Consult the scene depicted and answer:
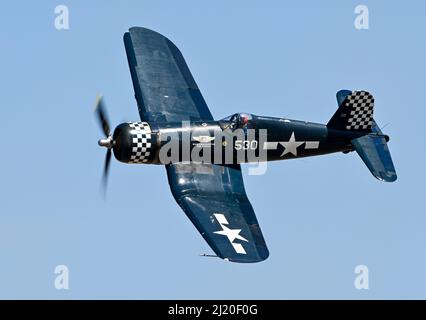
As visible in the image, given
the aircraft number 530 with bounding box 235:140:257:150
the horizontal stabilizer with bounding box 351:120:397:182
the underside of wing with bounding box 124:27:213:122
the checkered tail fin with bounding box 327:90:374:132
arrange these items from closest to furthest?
the aircraft number 530 with bounding box 235:140:257:150 → the horizontal stabilizer with bounding box 351:120:397:182 → the underside of wing with bounding box 124:27:213:122 → the checkered tail fin with bounding box 327:90:374:132

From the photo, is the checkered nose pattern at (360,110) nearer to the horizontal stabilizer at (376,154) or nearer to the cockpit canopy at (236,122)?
the horizontal stabilizer at (376,154)

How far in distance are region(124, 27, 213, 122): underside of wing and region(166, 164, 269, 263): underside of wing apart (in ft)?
7.09

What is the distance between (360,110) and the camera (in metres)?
36.2

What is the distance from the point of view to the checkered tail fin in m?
36.1

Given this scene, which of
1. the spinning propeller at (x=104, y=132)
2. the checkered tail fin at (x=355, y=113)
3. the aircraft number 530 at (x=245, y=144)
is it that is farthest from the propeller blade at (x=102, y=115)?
the checkered tail fin at (x=355, y=113)

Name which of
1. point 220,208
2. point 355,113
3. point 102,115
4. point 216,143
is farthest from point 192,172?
point 355,113

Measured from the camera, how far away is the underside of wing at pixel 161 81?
118ft

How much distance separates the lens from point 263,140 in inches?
1385

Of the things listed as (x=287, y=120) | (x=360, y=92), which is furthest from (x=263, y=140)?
(x=360, y=92)

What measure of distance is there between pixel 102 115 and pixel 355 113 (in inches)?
287

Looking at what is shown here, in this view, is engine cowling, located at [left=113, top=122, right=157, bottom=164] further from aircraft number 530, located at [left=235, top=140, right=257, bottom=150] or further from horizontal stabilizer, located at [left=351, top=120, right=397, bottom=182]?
horizontal stabilizer, located at [left=351, top=120, right=397, bottom=182]

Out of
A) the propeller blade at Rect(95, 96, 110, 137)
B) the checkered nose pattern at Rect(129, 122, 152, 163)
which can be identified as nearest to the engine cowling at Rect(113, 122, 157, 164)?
the checkered nose pattern at Rect(129, 122, 152, 163)

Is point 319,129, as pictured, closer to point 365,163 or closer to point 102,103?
point 365,163

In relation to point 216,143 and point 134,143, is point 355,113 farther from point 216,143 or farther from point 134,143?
point 134,143
